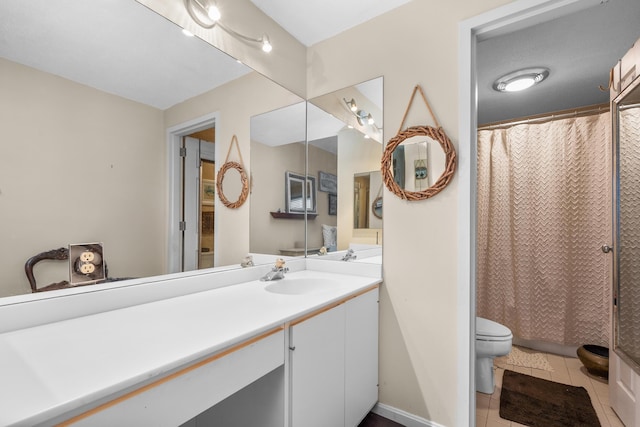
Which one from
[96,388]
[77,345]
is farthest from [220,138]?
[96,388]

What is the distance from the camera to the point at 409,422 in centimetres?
160

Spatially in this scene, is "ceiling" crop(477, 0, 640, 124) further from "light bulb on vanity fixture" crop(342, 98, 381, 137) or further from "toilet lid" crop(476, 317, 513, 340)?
"toilet lid" crop(476, 317, 513, 340)

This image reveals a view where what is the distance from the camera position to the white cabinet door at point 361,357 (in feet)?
4.66

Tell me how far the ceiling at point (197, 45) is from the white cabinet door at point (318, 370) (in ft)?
3.87

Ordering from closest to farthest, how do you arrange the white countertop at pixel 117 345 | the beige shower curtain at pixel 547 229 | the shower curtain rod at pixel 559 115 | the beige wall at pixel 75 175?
the white countertop at pixel 117 345, the beige wall at pixel 75 175, the beige shower curtain at pixel 547 229, the shower curtain rod at pixel 559 115

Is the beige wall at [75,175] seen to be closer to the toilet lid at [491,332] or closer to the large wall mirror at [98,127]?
the large wall mirror at [98,127]

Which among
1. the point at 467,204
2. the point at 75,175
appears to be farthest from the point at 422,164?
the point at 75,175

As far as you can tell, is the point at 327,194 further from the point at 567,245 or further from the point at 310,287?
the point at 567,245

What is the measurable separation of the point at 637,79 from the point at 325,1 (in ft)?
5.63

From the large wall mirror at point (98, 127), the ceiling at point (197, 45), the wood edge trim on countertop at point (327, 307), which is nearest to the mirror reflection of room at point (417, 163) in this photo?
the wood edge trim on countertop at point (327, 307)

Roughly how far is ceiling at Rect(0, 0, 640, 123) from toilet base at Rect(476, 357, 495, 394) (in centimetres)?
210

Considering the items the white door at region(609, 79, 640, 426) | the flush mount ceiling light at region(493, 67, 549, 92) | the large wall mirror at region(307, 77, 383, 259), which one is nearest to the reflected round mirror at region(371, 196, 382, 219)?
the large wall mirror at region(307, 77, 383, 259)

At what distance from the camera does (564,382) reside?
209 cm

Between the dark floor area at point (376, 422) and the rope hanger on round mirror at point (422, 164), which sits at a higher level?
the rope hanger on round mirror at point (422, 164)
